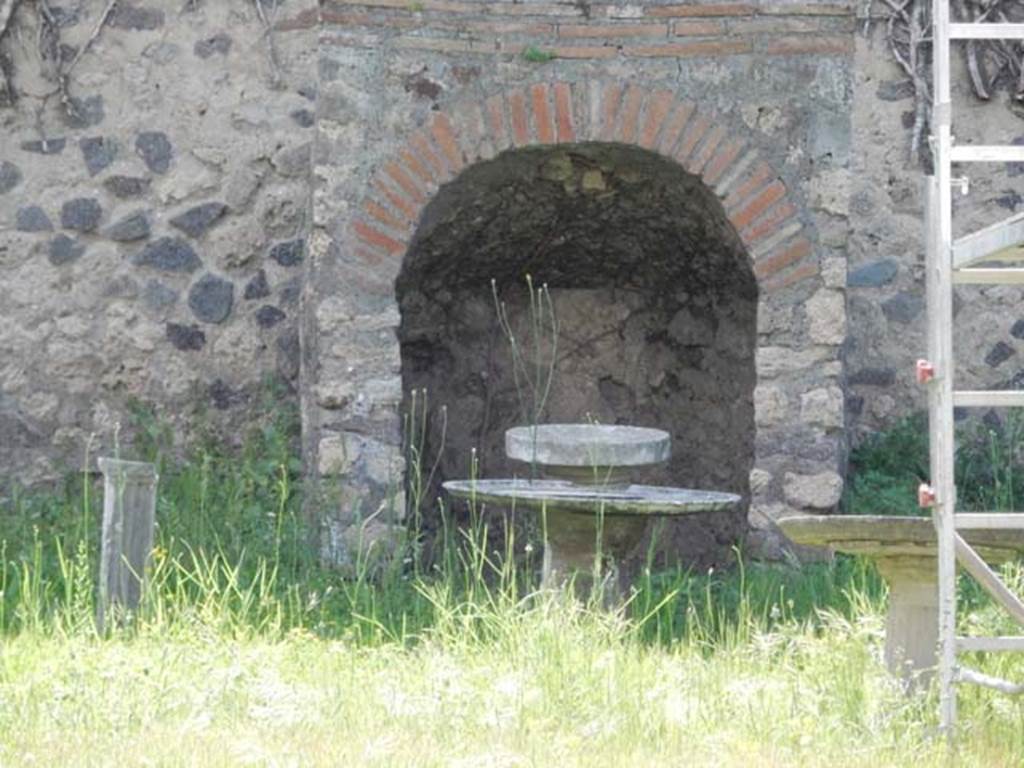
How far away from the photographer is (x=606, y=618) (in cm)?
624

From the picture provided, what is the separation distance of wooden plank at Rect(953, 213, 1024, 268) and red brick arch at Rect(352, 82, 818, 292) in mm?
2580

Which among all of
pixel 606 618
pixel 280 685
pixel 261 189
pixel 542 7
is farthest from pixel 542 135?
pixel 280 685

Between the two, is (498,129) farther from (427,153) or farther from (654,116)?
(654,116)

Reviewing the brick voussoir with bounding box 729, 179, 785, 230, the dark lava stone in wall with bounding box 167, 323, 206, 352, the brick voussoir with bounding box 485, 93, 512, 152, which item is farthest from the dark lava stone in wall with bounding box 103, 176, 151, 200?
the brick voussoir with bounding box 729, 179, 785, 230

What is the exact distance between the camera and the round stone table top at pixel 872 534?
19.2 feet

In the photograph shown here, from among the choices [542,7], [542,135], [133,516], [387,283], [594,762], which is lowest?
[594,762]

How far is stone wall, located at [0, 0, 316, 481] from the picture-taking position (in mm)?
9055

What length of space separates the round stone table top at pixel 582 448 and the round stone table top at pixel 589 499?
0.11 m

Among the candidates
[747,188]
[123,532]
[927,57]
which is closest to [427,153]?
[747,188]

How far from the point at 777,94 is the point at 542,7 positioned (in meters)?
0.99

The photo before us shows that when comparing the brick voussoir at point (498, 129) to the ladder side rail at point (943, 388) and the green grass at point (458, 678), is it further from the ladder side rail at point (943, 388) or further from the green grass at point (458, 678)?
the ladder side rail at point (943, 388)

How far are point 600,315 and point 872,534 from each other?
12.3 feet

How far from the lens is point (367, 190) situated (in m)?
8.09

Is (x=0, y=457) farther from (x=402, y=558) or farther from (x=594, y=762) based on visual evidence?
(x=594, y=762)
